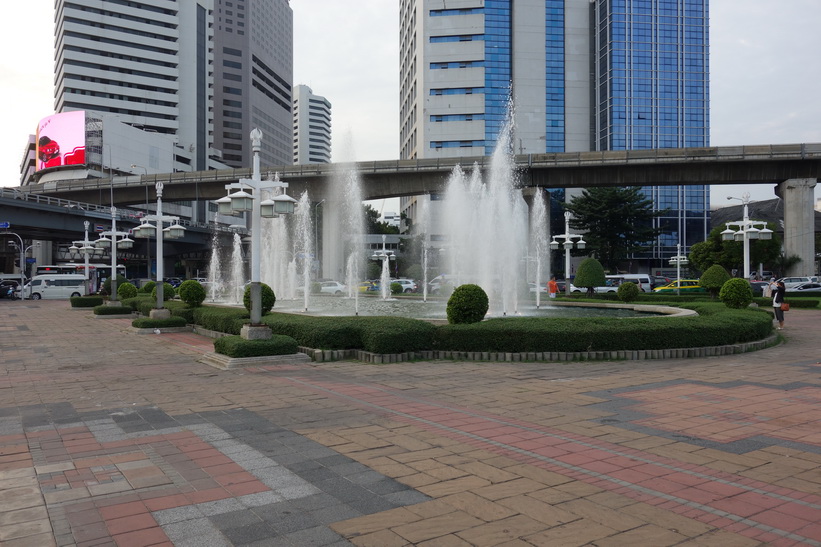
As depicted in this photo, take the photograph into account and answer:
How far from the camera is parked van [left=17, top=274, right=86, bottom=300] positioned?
151 ft

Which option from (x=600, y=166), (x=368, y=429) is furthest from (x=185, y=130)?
(x=368, y=429)

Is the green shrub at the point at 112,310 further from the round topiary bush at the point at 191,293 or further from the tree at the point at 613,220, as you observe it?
the tree at the point at 613,220

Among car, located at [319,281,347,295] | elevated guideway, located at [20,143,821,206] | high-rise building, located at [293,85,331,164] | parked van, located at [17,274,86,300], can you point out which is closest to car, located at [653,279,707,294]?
elevated guideway, located at [20,143,821,206]

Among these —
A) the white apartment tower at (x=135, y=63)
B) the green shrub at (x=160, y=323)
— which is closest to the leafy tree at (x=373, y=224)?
the white apartment tower at (x=135, y=63)

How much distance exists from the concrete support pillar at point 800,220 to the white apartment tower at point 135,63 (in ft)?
267

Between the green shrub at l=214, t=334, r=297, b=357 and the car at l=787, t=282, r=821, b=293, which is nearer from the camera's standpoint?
the green shrub at l=214, t=334, r=297, b=357

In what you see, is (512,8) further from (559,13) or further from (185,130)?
(185,130)

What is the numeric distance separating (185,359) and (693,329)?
35.1 feet

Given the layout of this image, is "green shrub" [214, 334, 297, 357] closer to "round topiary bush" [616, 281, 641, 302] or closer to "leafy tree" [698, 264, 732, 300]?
"round topiary bush" [616, 281, 641, 302]

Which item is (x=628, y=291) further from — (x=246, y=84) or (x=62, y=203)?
(x=246, y=84)

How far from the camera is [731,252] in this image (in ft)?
154

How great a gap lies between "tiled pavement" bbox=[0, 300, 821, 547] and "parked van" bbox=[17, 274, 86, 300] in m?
41.5

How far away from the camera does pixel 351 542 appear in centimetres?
386

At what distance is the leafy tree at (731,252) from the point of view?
4700 cm
